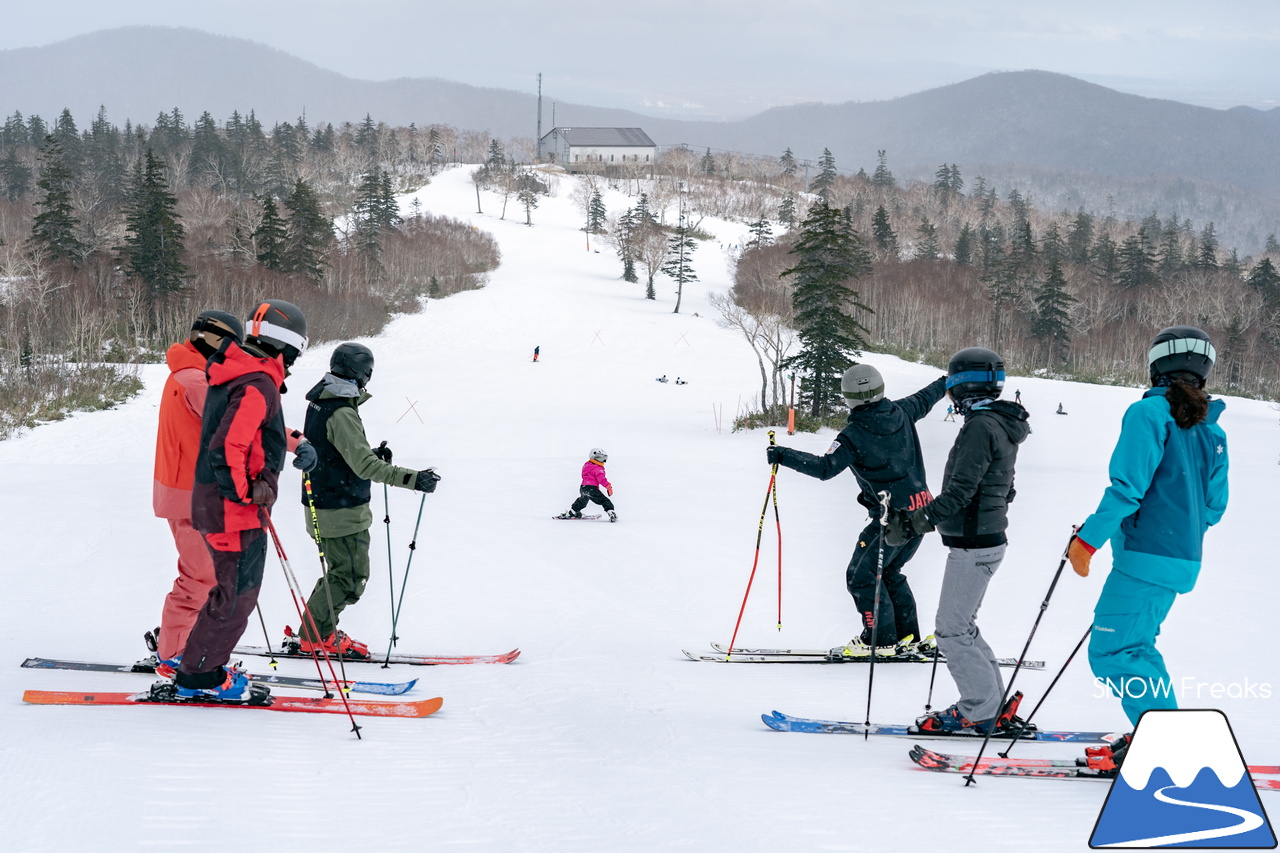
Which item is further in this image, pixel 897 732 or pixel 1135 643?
pixel 897 732

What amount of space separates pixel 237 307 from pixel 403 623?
3775 cm

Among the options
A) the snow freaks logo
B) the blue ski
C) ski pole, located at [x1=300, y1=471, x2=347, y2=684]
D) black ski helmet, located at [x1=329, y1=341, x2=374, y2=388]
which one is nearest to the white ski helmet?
the blue ski

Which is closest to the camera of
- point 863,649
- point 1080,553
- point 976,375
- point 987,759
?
point 1080,553

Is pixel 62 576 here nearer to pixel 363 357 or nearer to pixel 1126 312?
pixel 363 357

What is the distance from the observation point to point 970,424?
3.96 meters

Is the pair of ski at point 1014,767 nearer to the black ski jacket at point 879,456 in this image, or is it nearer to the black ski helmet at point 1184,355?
the black ski jacket at point 879,456

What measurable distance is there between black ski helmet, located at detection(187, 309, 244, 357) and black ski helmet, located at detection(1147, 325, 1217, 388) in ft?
14.1

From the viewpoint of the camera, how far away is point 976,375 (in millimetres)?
4082

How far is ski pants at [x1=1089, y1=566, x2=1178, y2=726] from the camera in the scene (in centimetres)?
341

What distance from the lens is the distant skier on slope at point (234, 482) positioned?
372 centimetres

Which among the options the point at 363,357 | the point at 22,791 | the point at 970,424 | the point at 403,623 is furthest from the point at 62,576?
the point at 970,424

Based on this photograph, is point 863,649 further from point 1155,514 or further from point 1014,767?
point 1155,514

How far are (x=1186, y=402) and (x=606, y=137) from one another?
141 metres

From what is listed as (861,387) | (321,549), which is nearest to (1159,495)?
(861,387)
